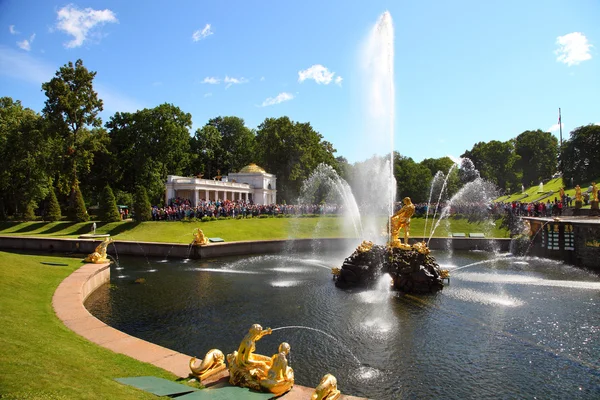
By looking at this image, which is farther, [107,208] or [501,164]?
[501,164]

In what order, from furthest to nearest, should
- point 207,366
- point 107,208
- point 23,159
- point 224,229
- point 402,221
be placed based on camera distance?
1. point 23,159
2. point 107,208
3. point 224,229
4. point 402,221
5. point 207,366

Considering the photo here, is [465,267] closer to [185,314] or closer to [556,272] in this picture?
[556,272]

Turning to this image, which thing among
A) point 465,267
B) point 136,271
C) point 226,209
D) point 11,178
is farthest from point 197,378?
point 11,178

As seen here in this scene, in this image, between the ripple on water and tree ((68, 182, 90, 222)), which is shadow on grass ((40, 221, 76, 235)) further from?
the ripple on water

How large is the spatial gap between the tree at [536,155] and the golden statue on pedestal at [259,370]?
100437 mm

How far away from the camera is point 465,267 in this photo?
2314cm

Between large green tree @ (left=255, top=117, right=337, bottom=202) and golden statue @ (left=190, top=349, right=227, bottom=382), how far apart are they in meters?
56.6

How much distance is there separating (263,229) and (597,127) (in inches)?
2395

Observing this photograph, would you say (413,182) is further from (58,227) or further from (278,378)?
(278,378)

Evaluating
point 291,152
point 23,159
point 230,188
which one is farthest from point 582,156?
point 23,159

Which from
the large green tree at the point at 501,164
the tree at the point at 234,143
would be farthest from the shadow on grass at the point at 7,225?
the large green tree at the point at 501,164

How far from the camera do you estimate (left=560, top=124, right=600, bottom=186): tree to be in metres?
63.3

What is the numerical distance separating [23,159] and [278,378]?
5142cm

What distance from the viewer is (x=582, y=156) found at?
64.7 m
